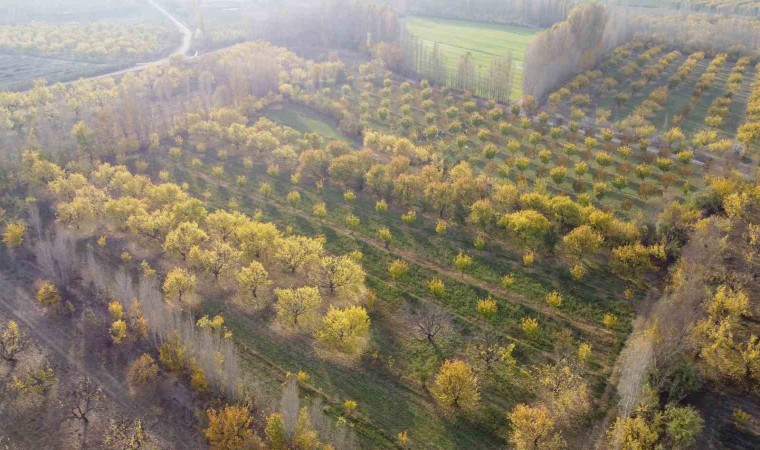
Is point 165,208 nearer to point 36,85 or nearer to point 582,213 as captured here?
point 582,213

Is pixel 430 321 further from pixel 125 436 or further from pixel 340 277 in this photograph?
pixel 125 436

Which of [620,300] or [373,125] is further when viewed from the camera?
[373,125]

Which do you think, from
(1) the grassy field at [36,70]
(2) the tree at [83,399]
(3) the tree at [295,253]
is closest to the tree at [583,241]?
(3) the tree at [295,253]

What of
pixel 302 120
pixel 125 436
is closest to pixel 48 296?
pixel 125 436

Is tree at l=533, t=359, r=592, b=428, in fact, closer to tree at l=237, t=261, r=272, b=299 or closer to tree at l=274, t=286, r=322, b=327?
tree at l=274, t=286, r=322, b=327

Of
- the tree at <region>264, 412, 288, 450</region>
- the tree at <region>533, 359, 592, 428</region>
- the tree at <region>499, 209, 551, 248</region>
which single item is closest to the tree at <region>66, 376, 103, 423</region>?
the tree at <region>264, 412, 288, 450</region>

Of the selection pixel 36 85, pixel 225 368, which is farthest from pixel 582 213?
pixel 36 85
